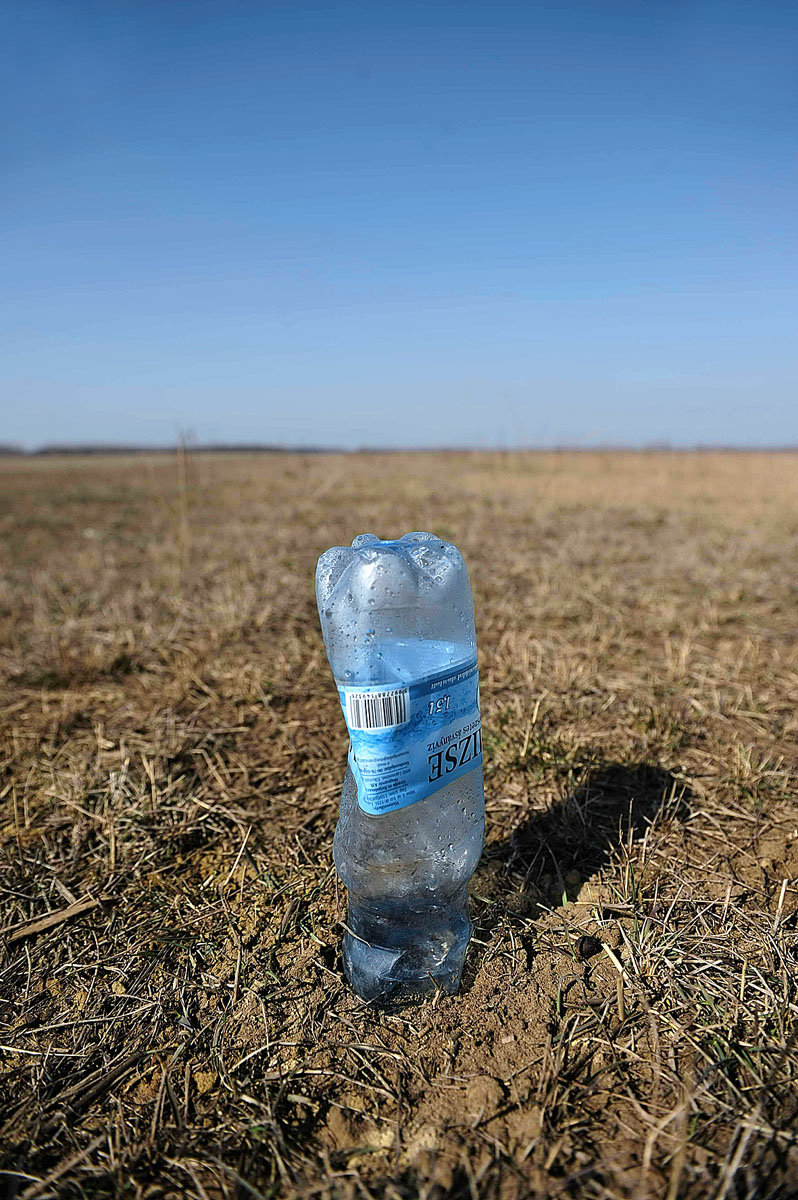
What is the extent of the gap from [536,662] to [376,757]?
2083mm

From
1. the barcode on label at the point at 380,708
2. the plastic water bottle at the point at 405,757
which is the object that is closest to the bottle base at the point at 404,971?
the plastic water bottle at the point at 405,757

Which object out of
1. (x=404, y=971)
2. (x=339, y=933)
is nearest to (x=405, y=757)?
(x=404, y=971)

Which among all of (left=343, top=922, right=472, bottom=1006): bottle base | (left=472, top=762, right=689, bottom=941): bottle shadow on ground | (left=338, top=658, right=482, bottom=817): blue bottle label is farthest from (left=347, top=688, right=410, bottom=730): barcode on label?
(left=472, top=762, right=689, bottom=941): bottle shadow on ground

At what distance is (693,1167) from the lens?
3.72ft

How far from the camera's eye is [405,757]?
1.39 meters

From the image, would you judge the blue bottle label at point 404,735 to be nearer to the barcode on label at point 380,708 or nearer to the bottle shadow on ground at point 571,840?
the barcode on label at point 380,708

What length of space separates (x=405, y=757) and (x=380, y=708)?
0.13 m

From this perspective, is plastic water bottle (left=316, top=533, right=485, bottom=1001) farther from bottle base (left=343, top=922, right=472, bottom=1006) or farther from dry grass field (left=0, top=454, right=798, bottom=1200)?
dry grass field (left=0, top=454, right=798, bottom=1200)

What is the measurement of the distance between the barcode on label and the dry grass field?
0.71 m

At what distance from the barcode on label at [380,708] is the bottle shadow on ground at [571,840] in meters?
0.73

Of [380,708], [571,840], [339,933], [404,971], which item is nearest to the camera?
[380,708]

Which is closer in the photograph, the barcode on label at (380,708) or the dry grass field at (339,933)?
the dry grass field at (339,933)

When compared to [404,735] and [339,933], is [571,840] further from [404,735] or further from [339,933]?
[404,735]

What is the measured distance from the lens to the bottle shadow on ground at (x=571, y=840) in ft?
5.98
